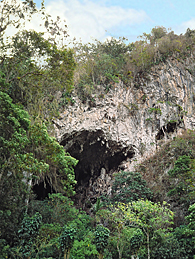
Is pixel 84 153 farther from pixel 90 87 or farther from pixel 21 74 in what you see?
pixel 21 74

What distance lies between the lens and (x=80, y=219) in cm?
1104

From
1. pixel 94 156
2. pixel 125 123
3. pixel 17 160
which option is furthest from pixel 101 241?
pixel 125 123

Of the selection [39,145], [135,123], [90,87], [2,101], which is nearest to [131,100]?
[135,123]

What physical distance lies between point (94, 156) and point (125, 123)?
2.97 metres

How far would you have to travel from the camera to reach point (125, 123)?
52.6 feet

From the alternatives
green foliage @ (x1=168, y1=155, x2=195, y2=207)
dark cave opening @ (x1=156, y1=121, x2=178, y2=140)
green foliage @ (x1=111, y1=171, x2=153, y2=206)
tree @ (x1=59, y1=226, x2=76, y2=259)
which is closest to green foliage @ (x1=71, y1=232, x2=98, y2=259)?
tree @ (x1=59, y1=226, x2=76, y2=259)

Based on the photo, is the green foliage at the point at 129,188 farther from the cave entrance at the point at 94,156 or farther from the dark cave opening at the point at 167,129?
the dark cave opening at the point at 167,129

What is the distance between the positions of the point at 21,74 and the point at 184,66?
14326 mm

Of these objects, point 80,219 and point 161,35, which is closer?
point 80,219

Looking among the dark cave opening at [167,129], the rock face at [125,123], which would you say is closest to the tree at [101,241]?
the rock face at [125,123]

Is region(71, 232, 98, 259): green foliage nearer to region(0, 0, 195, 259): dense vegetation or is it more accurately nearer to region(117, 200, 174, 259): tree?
region(0, 0, 195, 259): dense vegetation

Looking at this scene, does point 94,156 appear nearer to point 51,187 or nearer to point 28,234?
point 51,187

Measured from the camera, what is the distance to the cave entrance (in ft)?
48.2

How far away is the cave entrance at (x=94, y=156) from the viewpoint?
579 inches
